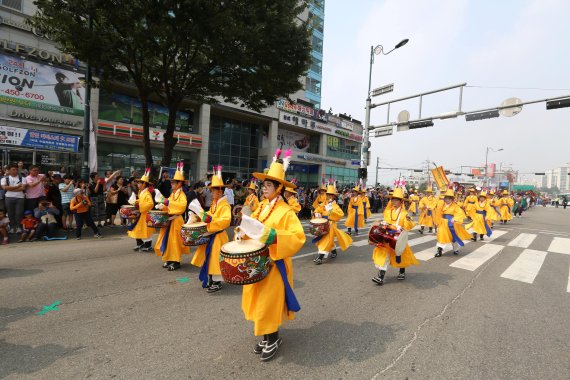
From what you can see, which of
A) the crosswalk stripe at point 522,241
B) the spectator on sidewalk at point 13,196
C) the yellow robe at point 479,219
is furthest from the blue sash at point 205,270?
the crosswalk stripe at point 522,241

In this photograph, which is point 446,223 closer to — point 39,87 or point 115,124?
point 39,87

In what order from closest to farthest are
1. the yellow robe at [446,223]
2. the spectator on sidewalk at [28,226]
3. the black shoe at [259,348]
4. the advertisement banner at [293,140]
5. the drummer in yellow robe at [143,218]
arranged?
the black shoe at [259,348] < the drummer in yellow robe at [143,218] < the spectator on sidewalk at [28,226] < the yellow robe at [446,223] < the advertisement banner at [293,140]

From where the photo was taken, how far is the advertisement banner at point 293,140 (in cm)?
3217

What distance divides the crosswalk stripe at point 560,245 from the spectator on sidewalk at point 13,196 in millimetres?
15357

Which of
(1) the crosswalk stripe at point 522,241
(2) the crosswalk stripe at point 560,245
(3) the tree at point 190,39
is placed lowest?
(1) the crosswalk stripe at point 522,241

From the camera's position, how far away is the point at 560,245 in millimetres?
10906

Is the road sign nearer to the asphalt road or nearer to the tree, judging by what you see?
the tree

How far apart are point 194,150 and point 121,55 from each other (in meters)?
14.2

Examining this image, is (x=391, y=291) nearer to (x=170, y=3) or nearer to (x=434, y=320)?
(x=434, y=320)

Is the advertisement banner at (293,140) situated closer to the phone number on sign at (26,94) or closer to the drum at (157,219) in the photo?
the phone number on sign at (26,94)

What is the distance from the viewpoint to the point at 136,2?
A: 8414 mm

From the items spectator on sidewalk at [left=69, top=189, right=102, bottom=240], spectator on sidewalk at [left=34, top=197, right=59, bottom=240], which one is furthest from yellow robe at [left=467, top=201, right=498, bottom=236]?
spectator on sidewalk at [left=34, top=197, right=59, bottom=240]

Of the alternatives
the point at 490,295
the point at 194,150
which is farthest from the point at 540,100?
the point at 194,150

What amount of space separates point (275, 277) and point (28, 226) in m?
7.99
